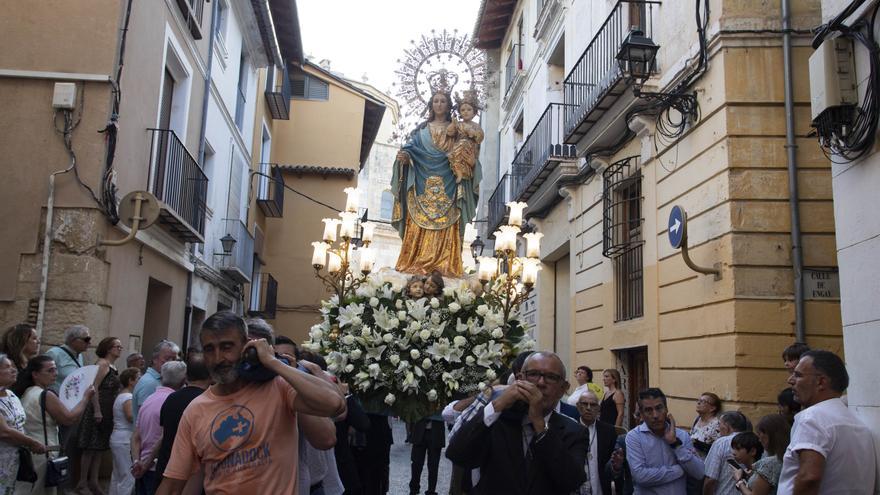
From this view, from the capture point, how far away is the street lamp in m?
8.46

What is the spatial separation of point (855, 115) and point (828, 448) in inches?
96.8

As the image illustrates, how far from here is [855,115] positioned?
5.04 meters

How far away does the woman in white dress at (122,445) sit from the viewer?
6.22 m

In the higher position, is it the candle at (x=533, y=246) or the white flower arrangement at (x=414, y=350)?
the candle at (x=533, y=246)

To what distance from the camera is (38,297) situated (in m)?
8.18

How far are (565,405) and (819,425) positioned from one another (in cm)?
185

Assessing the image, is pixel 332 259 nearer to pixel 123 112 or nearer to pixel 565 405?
pixel 565 405

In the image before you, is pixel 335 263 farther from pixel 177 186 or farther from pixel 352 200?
pixel 177 186

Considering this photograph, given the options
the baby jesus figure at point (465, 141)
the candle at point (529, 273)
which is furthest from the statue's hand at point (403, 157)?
the candle at point (529, 273)

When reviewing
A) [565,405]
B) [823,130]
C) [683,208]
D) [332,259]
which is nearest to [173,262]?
[332,259]

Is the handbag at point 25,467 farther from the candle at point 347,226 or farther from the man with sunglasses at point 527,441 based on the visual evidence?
the man with sunglasses at point 527,441

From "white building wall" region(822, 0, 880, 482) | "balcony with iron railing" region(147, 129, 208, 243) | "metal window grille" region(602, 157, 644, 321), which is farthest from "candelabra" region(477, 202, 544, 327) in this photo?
"balcony with iron railing" region(147, 129, 208, 243)

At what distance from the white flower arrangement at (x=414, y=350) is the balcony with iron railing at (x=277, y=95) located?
49.4 feet


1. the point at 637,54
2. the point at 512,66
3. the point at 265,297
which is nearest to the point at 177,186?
the point at 637,54
